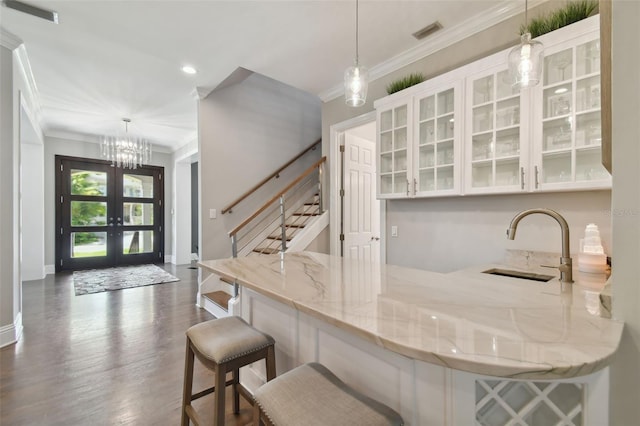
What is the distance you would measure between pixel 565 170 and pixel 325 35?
7.35 feet

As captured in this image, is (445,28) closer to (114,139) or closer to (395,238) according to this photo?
(395,238)

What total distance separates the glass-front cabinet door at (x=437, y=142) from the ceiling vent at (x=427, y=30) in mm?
603

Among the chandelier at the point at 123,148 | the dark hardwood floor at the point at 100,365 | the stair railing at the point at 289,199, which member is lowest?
the dark hardwood floor at the point at 100,365

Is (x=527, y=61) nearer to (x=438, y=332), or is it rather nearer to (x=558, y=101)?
(x=558, y=101)

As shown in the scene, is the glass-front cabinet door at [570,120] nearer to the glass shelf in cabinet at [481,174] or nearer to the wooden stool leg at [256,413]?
the glass shelf in cabinet at [481,174]

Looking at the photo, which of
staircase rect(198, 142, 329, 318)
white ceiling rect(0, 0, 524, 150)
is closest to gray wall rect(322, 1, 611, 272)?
white ceiling rect(0, 0, 524, 150)

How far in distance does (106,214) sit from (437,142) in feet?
23.6

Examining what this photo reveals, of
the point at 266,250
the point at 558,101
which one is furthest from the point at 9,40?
the point at 558,101

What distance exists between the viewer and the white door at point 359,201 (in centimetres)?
409

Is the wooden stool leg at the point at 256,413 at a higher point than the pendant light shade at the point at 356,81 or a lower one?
lower

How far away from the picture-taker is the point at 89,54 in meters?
3.11

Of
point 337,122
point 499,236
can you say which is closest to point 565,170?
point 499,236

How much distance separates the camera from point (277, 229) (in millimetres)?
4559

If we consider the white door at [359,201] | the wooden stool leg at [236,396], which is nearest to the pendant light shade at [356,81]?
the wooden stool leg at [236,396]
